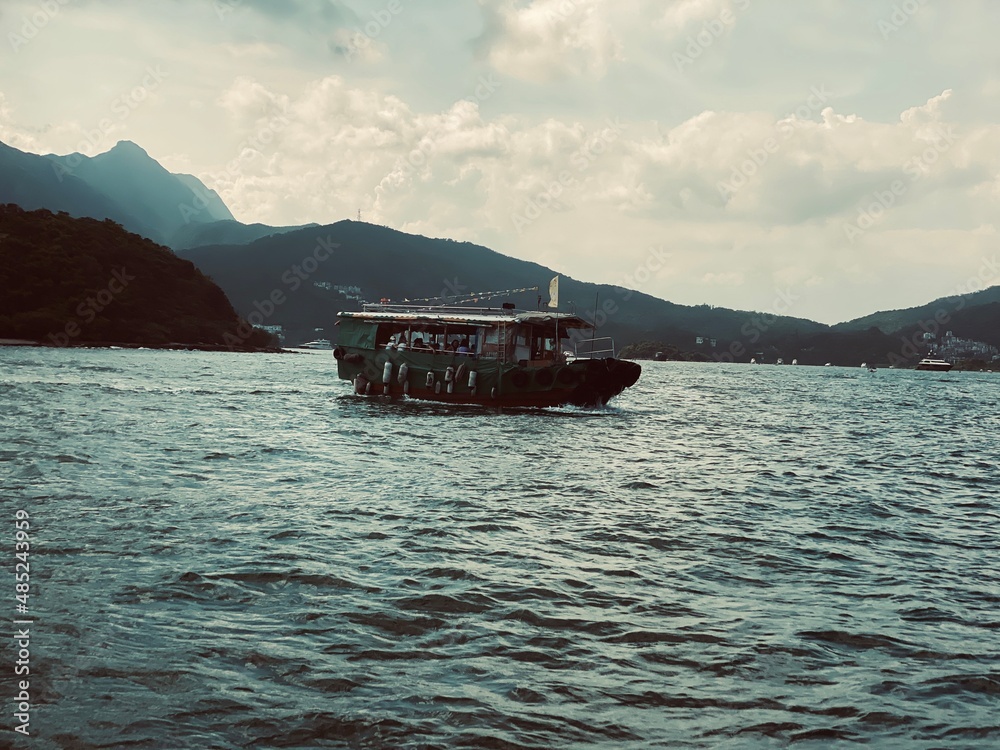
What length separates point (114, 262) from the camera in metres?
135

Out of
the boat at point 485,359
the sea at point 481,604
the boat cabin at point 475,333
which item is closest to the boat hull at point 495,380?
the boat at point 485,359

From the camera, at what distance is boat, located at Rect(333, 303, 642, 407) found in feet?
125

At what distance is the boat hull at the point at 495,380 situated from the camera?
124ft

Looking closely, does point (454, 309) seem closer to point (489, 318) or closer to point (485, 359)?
point (489, 318)

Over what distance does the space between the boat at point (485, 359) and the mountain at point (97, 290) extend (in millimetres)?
91931

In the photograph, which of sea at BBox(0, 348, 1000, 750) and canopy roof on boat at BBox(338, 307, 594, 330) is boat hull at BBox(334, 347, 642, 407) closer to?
canopy roof on boat at BBox(338, 307, 594, 330)

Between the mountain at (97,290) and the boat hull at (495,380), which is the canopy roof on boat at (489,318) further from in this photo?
the mountain at (97,290)

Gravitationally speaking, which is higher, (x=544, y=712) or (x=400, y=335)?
(x=400, y=335)

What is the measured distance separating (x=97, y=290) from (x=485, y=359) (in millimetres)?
111217

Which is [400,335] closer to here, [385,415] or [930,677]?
[385,415]

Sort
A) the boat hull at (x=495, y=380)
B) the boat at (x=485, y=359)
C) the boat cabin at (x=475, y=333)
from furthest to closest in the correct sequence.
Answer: the boat cabin at (x=475, y=333) → the boat at (x=485, y=359) → the boat hull at (x=495, y=380)

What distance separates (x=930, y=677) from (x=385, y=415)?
2910 centimetres

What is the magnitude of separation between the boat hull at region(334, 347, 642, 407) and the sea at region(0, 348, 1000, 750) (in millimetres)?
16340

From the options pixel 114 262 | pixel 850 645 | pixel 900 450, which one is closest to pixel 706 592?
pixel 850 645
